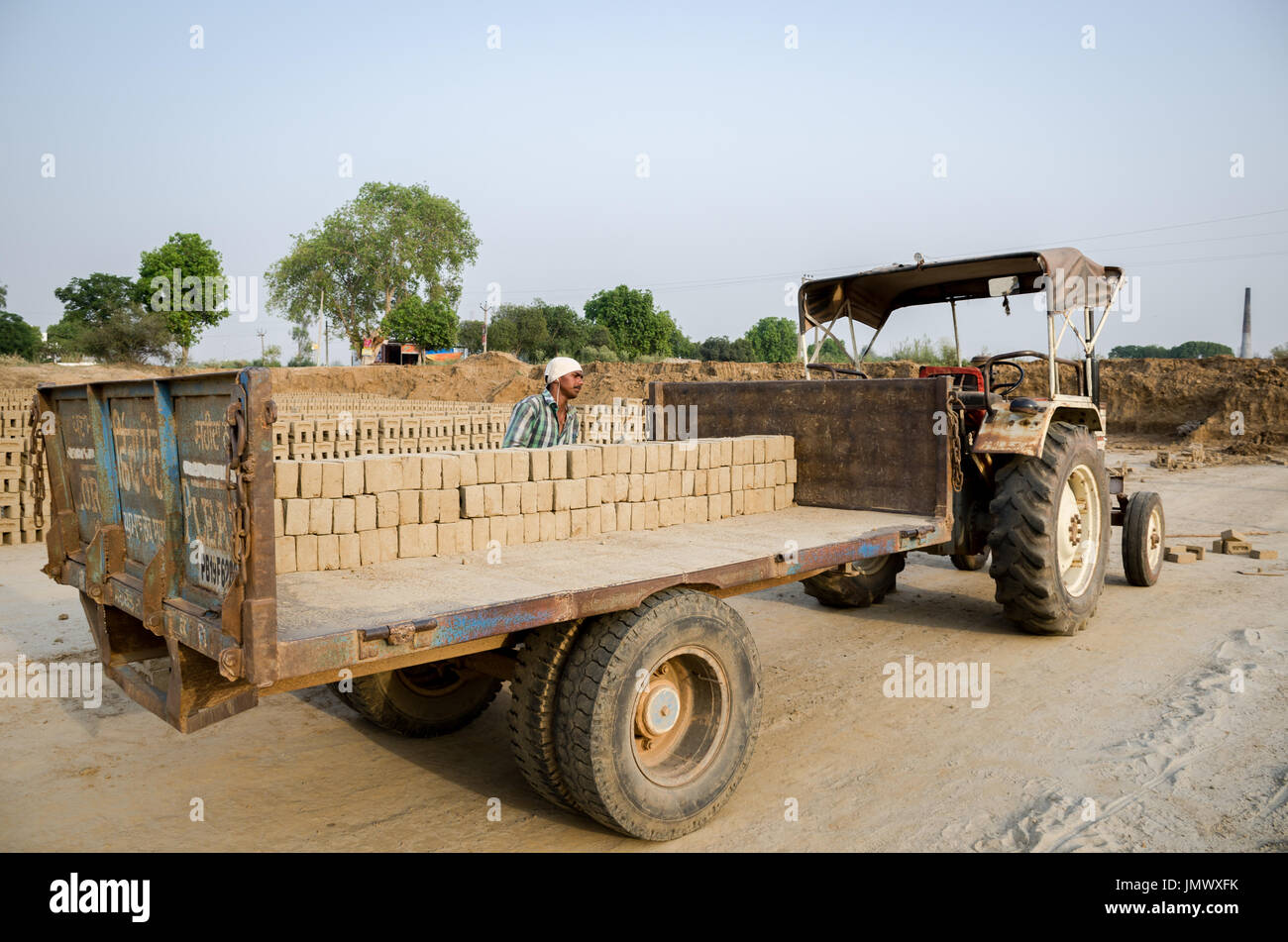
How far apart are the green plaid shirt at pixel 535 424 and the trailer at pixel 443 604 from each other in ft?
3.79

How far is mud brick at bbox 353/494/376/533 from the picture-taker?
148 inches

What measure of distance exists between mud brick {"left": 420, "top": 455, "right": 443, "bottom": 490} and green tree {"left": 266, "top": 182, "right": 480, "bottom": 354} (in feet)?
168

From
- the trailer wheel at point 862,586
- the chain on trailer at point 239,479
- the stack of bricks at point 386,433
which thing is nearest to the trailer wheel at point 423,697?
the chain on trailer at point 239,479

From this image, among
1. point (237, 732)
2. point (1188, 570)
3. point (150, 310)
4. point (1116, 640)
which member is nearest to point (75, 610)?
point (237, 732)

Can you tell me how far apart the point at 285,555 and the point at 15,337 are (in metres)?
67.1

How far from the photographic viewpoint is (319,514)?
12.0 ft

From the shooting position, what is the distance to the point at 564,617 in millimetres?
3029

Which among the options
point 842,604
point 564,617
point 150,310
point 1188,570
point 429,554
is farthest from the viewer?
point 150,310

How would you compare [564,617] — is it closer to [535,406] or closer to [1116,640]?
[535,406]

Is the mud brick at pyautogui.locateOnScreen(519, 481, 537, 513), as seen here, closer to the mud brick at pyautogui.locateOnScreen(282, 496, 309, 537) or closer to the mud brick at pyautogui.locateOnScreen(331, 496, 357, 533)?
the mud brick at pyautogui.locateOnScreen(331, 496, 357, 533)

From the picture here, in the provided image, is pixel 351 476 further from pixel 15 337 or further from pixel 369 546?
pixel 15 337

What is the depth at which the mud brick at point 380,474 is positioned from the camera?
374 cm

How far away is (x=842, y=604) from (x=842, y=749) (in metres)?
2.99

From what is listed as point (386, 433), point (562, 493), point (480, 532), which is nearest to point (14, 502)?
point (386, 433)
